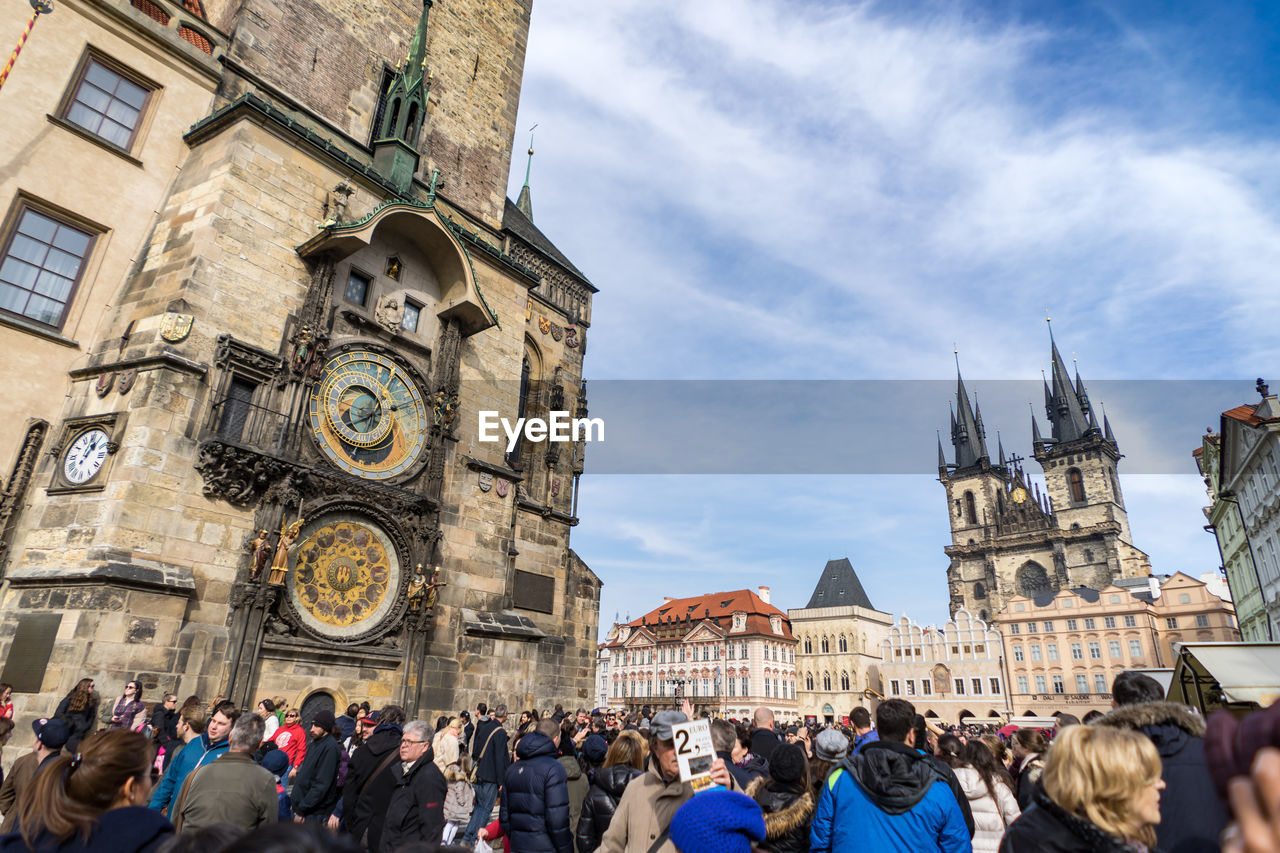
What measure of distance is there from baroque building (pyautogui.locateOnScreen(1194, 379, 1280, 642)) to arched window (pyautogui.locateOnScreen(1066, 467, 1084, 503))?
4913cm

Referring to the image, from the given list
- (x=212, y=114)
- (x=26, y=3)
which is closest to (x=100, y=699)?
(x=212, y=114)

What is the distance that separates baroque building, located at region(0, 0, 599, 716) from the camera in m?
9.67

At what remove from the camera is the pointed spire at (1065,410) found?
86.2m

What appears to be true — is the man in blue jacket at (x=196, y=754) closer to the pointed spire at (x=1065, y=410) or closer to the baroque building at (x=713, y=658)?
the baroque building at (x=713, y=658)

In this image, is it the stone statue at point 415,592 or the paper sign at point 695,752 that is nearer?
the paper sign at point 695,752

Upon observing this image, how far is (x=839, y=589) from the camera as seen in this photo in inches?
3189

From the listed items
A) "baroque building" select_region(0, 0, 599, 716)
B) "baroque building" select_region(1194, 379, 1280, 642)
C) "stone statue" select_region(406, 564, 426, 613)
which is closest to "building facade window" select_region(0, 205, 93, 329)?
"baroque building" select_region(0, 0, 599, 716)

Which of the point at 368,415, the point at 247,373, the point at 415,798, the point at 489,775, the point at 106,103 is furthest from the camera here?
the point at 368,415

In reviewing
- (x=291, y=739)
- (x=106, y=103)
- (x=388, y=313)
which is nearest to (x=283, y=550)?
(x=291, y=739)

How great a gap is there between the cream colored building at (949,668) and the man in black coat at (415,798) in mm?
65181

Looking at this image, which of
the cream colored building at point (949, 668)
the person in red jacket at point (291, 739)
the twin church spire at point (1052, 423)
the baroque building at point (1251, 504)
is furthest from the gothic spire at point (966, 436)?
the person in red jacket at point (291, 739)

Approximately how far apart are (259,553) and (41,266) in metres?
5.89

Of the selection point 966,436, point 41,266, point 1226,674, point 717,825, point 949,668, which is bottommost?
point 717,825

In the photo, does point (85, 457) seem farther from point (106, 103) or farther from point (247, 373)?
point (106, 103)
